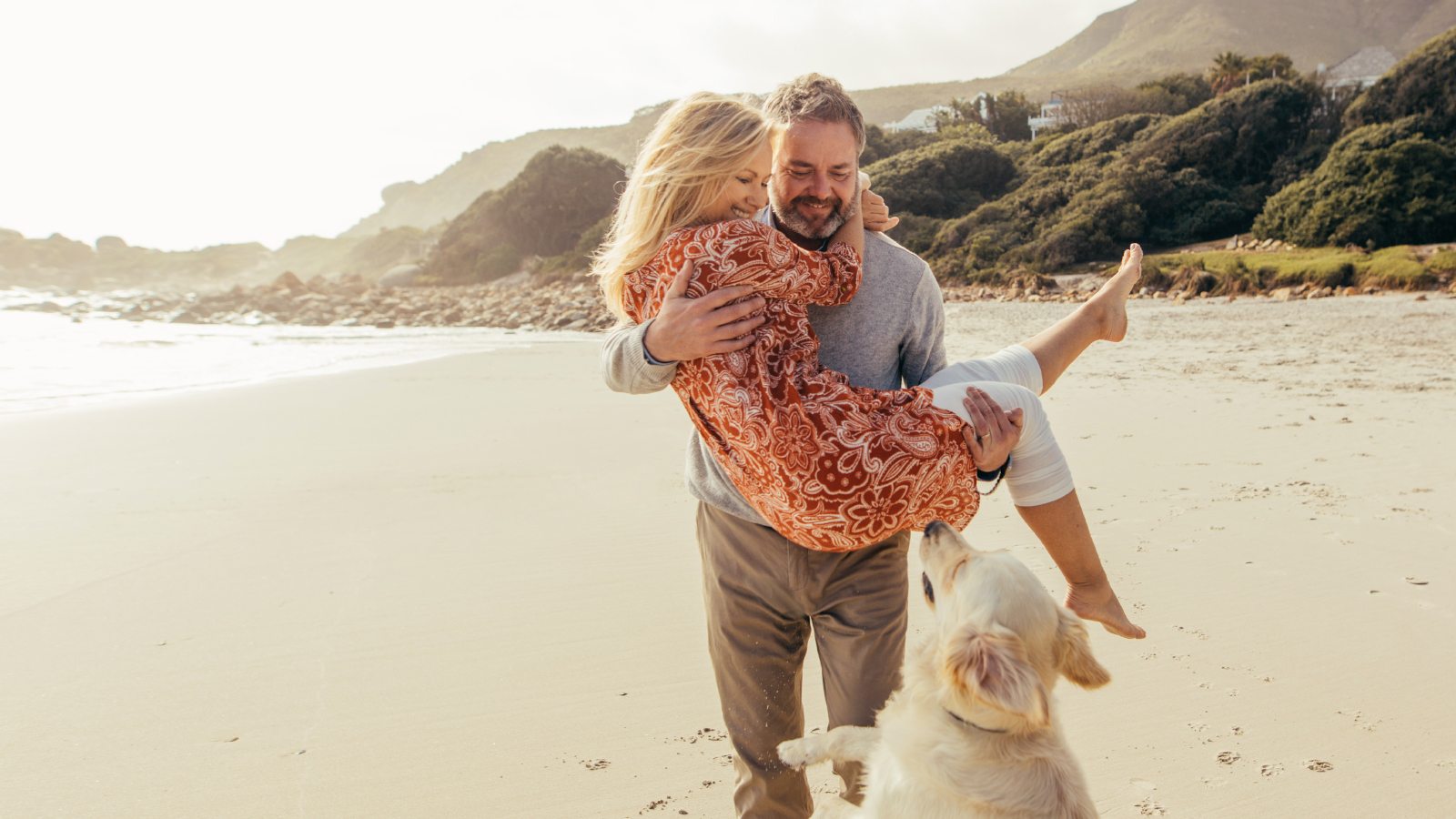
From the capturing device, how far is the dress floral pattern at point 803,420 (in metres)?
1.65

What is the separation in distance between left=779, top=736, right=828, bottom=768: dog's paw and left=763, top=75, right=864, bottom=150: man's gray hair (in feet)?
5.22

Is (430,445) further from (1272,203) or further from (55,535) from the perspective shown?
(1272,203)

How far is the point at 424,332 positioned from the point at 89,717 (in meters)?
20.9

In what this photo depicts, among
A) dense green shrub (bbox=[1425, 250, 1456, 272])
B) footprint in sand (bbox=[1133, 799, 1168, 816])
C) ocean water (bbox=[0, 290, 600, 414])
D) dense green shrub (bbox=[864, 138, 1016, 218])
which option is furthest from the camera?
dense green shrub (bbox=[864, 138, 1016, 218])

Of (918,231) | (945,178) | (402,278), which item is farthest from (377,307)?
(945,178)

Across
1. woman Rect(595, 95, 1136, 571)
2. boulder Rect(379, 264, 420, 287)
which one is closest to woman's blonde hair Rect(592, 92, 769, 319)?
woman Rect(595, 95, 1136, 571)

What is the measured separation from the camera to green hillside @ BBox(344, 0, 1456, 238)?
9238 centimetres

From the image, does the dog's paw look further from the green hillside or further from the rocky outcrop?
the green hillside

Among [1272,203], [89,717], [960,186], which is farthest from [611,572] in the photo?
[960,186]

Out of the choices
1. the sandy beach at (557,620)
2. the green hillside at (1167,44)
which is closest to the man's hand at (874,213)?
the sandy beach at (557,620)

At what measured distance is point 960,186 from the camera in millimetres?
32125

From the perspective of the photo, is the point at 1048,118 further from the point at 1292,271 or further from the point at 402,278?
the point at 402,278

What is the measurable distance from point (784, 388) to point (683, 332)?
9.8 inches

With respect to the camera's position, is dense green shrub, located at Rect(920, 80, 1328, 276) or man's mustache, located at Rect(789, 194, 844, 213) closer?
man's mustache, located at Rect(789, 194, 844, 213)
